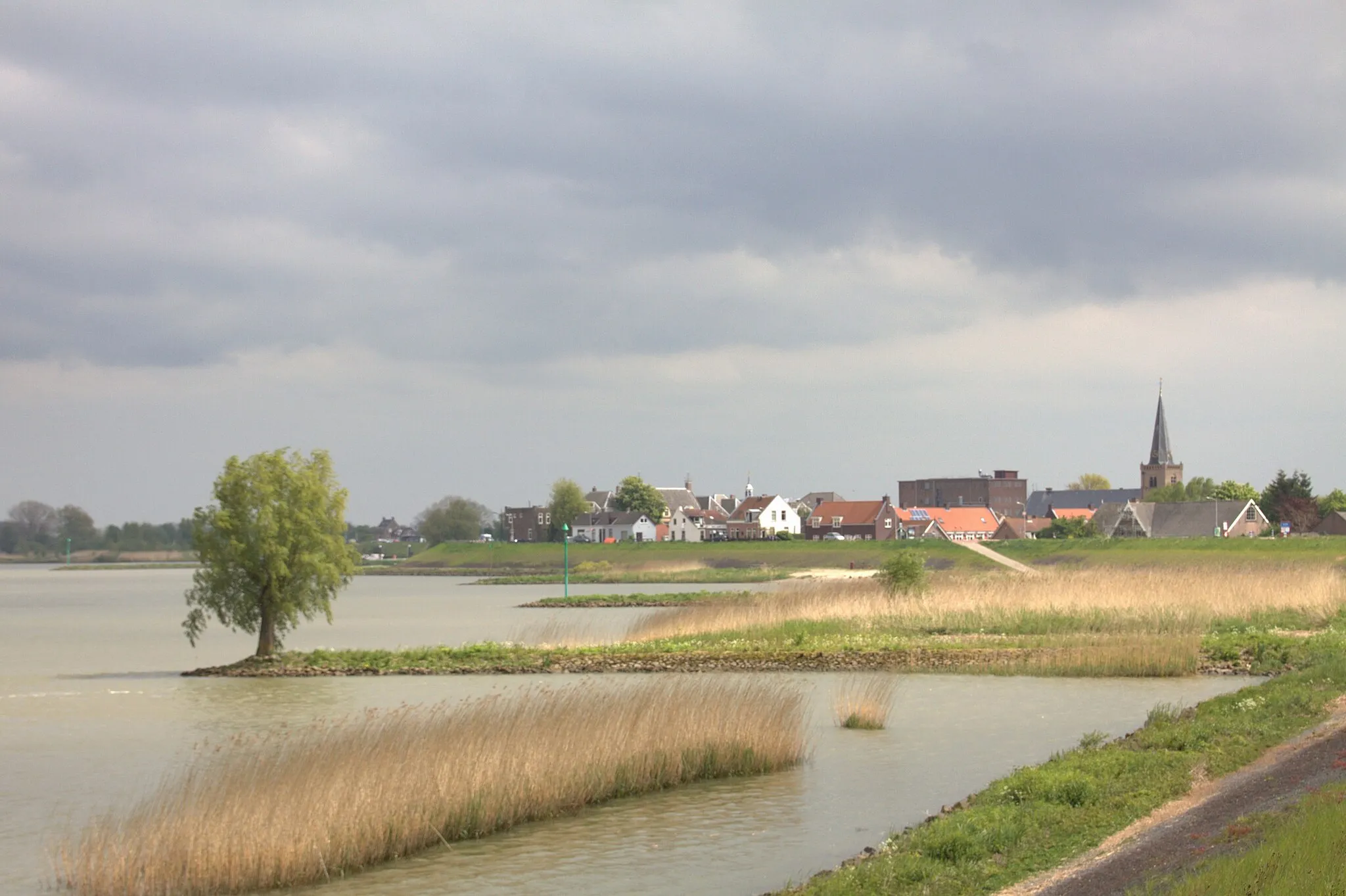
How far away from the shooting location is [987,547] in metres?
115

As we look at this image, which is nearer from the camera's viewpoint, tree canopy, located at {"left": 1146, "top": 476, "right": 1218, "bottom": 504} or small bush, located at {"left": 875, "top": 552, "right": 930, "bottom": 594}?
small bush, located at {"left": 875, "top": 552, "right": 930, "bottom": 594}

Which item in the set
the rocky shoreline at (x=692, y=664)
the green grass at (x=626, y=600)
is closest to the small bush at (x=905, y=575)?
the rocky shoreline at (x=692, y=664)

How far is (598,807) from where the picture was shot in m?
18.5

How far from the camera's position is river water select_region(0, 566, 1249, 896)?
15453 millimetres

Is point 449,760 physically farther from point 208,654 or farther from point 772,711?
point 208,654

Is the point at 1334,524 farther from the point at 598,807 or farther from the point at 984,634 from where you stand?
the point at 598,807

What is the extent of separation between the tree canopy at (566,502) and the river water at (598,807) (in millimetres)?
138072

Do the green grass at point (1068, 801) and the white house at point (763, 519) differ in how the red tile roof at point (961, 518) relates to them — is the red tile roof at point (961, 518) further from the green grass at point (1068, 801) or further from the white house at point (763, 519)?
the green grass at point (1068, 801)

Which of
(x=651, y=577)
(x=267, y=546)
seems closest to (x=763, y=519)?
(x=651, y=577)

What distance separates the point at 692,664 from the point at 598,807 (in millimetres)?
18348

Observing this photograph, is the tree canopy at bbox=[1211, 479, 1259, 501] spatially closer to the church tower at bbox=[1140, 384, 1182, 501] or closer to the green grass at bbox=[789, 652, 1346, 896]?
the church tower at bbox=[1140, 384, 1182, 501]

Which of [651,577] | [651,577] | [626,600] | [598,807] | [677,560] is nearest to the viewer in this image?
[598,807]

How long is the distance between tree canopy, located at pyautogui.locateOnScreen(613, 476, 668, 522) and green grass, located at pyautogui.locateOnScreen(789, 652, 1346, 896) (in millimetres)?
167796

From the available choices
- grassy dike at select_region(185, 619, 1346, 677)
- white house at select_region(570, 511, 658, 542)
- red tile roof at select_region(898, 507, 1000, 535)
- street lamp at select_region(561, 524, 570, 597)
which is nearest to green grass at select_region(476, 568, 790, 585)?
street lamp at select_region(561, 524, 570, 597)
